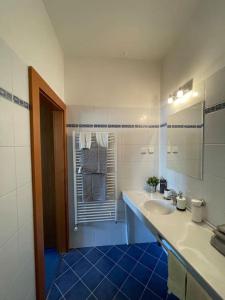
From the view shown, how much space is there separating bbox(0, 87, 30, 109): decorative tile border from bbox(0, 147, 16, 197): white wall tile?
0.89ft

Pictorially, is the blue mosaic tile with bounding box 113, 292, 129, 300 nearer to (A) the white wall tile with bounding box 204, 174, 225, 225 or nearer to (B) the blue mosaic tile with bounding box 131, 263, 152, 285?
(B) the blue mosaic tile with bounding box 131, 263, 152, 285

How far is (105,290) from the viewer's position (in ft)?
5.51

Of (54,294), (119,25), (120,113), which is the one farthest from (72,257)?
(119,25)

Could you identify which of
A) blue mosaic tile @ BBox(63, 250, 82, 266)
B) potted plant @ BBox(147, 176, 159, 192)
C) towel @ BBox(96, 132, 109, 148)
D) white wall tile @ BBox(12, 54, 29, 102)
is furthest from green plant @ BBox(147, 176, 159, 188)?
white wall tile @ BBox(12, 54, 29, 102)

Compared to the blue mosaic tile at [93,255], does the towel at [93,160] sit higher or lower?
higher

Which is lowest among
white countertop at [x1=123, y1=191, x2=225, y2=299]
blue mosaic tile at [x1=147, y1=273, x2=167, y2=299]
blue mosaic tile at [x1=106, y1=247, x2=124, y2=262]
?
blue mosaic tile at [x1=106, y1=247, x2=124, y2=262]

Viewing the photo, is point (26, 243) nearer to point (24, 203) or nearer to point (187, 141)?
point (24, 203)

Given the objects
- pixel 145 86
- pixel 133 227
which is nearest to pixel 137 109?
pixel 145 86

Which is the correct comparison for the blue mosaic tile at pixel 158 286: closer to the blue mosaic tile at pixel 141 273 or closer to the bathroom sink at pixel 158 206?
the blue mosaic tile at pixel 141 273

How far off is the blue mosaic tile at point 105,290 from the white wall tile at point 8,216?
1266mm

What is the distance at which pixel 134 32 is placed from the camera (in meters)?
1.81

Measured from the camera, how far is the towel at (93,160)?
2137mm

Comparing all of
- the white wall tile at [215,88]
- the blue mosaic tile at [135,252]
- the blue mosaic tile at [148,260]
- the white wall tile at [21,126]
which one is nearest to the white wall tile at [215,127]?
the white wall tile at [215,88]

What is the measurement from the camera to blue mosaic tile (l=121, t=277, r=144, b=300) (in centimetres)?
162
